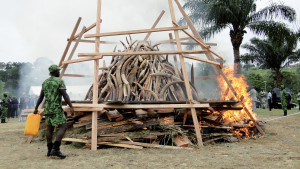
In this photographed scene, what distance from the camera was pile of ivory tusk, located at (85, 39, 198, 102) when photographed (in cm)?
812

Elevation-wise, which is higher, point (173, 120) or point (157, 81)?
point (157, 81)

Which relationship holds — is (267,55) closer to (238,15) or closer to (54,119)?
(238,15)

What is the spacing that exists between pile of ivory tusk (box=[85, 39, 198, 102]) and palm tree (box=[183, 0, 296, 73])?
9.17 metres

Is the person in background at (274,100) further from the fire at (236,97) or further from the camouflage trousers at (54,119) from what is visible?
the camouflage trousers at (54,119)

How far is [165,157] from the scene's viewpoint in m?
5.35

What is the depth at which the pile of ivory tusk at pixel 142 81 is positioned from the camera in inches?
320

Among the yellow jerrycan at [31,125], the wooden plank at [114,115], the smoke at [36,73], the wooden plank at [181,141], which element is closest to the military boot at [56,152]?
the yellow jerrycan at [31,125]

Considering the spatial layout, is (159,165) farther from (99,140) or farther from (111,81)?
(111,81)

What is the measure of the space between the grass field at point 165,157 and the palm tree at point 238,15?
12.1 m

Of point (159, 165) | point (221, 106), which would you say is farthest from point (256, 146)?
point (159, 165)

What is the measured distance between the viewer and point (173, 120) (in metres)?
6.84

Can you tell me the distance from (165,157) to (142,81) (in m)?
3.88

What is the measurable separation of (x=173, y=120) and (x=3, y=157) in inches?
164

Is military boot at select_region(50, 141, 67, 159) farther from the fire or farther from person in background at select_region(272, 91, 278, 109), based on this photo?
person in background at select_region(272, 91, 278, 109)
